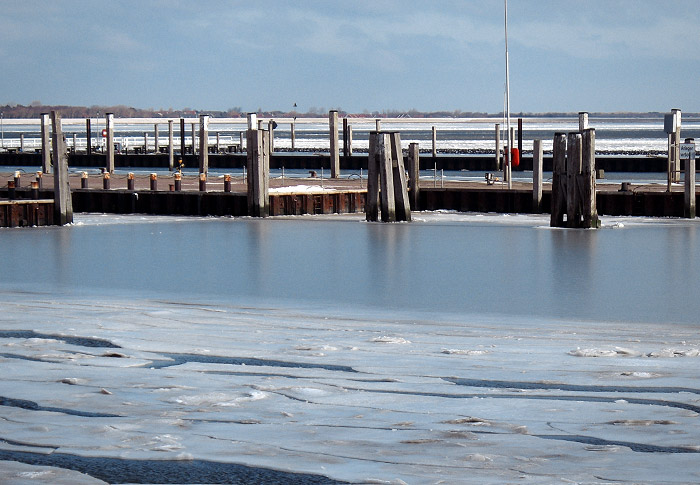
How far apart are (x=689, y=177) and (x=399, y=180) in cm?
745

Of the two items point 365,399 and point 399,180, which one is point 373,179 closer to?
point 399,180

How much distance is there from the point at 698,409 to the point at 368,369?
2.99 metres

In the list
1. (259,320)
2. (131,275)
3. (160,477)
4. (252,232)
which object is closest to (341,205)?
(252,232)

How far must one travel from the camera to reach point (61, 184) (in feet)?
98.9

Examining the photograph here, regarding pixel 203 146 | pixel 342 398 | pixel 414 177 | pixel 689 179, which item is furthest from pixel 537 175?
pixel 342 398

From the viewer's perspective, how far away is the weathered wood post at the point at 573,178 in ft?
Result: 88.9

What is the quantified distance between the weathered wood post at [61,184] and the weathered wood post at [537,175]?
12.5 metres

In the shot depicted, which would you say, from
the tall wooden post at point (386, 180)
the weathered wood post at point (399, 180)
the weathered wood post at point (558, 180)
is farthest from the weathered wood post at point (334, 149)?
the weathered wood post at point (558, 180)

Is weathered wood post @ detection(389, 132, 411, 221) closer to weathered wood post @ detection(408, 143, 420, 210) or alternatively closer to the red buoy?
weathered wood post @ detection(408, 143, 420, 210)

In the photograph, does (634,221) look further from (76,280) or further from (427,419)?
(427,419)

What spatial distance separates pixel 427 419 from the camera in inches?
335

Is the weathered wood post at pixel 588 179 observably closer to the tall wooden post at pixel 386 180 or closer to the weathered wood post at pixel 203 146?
the tall wooden post at pixel 386 180

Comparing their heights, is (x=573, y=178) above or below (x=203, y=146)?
below

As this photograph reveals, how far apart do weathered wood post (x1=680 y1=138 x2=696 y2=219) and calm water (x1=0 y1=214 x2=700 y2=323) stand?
17.2 inches
